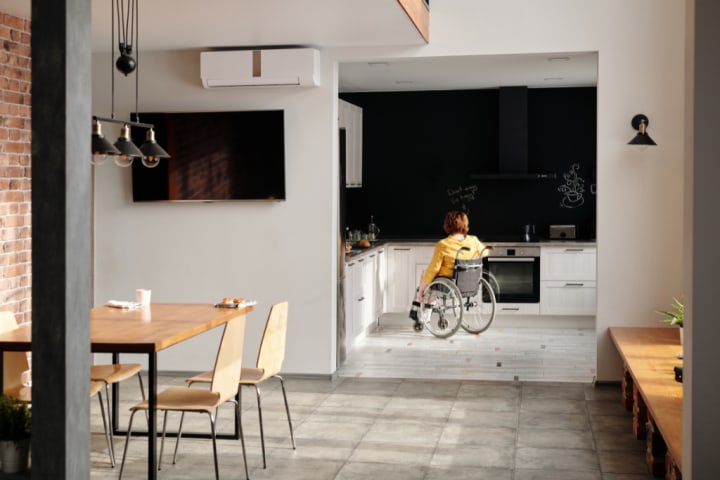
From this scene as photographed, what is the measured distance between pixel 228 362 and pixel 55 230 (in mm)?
2239

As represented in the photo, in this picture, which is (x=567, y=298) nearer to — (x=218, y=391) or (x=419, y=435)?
(x=419, y=435)

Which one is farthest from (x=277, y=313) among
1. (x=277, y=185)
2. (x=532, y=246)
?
(x=532, y=246)

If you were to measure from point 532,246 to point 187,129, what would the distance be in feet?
14.2

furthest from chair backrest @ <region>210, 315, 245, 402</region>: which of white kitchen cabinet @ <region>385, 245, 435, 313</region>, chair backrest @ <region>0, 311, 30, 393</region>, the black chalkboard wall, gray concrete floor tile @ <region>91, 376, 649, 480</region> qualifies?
the black chalkboard wall

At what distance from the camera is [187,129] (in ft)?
24.1

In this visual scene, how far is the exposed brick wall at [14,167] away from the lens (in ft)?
20.1

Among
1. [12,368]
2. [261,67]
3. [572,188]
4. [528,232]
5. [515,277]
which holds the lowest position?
[12,368]

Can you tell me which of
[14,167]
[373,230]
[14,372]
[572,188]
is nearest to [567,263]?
[572,188]

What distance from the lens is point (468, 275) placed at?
9.11 m

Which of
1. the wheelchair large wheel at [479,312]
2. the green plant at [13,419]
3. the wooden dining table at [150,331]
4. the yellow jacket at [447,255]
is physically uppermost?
the yellow jacket at [447,255]

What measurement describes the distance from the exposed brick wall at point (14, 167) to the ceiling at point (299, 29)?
0.21 meters

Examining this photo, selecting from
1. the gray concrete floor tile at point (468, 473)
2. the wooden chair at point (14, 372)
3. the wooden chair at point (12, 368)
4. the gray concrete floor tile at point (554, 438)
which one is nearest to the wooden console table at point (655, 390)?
the gray concrete floor tile at point (554, 438)

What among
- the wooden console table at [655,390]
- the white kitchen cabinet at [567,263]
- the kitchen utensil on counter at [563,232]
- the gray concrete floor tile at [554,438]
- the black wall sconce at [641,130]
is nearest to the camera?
the wooden console table at [655,390]

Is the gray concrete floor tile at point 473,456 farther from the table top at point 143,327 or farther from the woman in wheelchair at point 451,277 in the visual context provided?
the woman in wheelchair at point 451,277
